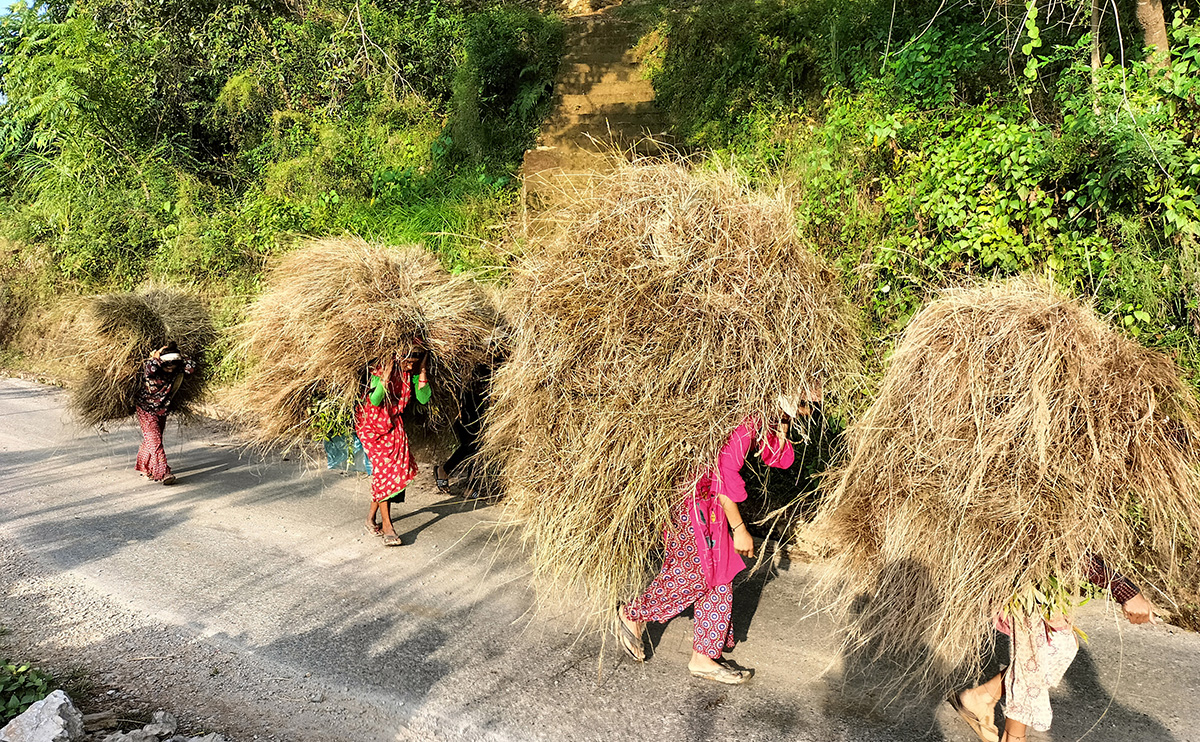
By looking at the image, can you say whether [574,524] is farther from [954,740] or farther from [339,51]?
[339,51]

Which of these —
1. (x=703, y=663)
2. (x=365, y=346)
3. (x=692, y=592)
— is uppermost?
(x=365, y=346)

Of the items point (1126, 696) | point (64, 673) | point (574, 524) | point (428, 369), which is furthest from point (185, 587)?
point (1126, 696)

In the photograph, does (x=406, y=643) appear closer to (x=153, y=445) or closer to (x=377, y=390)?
(x=377, y=390)

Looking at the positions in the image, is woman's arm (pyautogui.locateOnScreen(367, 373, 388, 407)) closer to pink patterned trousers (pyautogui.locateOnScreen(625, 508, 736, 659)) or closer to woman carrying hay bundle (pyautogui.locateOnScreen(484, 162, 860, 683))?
woman carrying hay bundle (pyautogui.locateOnScreen(484, 162, 860, 683))

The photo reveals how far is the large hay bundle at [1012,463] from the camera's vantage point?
103 inches

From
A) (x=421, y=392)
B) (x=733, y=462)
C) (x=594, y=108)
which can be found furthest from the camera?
(x=594, y=108)

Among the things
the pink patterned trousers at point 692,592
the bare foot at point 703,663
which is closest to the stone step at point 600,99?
the pink patterned trousers at point 692,592

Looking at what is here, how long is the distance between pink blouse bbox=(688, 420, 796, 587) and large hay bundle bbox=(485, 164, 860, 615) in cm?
7

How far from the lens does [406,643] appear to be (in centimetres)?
381

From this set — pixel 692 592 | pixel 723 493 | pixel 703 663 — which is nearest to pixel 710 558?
pixel 692 592

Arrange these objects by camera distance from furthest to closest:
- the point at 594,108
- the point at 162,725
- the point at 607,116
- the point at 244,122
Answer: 1. the point at 244,122
2. the point at 594,108
3. the point at 607,116
4. the point at 162,725

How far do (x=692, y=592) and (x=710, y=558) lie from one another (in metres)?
0.18

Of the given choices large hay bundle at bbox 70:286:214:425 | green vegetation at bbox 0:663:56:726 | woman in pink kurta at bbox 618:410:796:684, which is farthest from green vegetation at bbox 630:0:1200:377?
large hay bundle at bbox 70:286:214:425

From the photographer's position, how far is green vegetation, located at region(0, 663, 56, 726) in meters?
3.13
